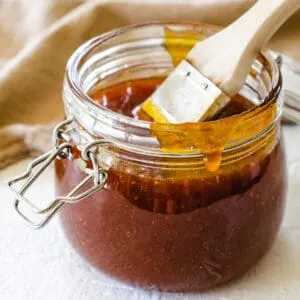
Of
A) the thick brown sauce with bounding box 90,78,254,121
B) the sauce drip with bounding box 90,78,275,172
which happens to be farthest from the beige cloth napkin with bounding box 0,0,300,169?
the sauce drip with bounding box 90,78,275,172

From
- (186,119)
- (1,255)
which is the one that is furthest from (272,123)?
(1,255)

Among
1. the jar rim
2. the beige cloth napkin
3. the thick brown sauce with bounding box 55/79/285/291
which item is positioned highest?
the jar rim

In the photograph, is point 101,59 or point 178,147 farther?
point 101,59

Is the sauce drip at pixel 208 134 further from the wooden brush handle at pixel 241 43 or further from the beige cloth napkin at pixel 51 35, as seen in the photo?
the beige cloth napkin at pixel 51 35

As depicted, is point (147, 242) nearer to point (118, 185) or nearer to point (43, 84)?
point (118, 185)

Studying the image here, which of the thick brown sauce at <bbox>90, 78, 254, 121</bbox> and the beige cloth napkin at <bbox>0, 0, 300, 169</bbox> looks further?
the beige cloth napkin at <bbox>0, 0, 300, 169</bbox>

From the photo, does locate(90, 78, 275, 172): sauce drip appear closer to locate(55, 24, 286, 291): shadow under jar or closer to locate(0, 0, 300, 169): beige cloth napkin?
locate(55, 24, 286, 291): shadow under jar
